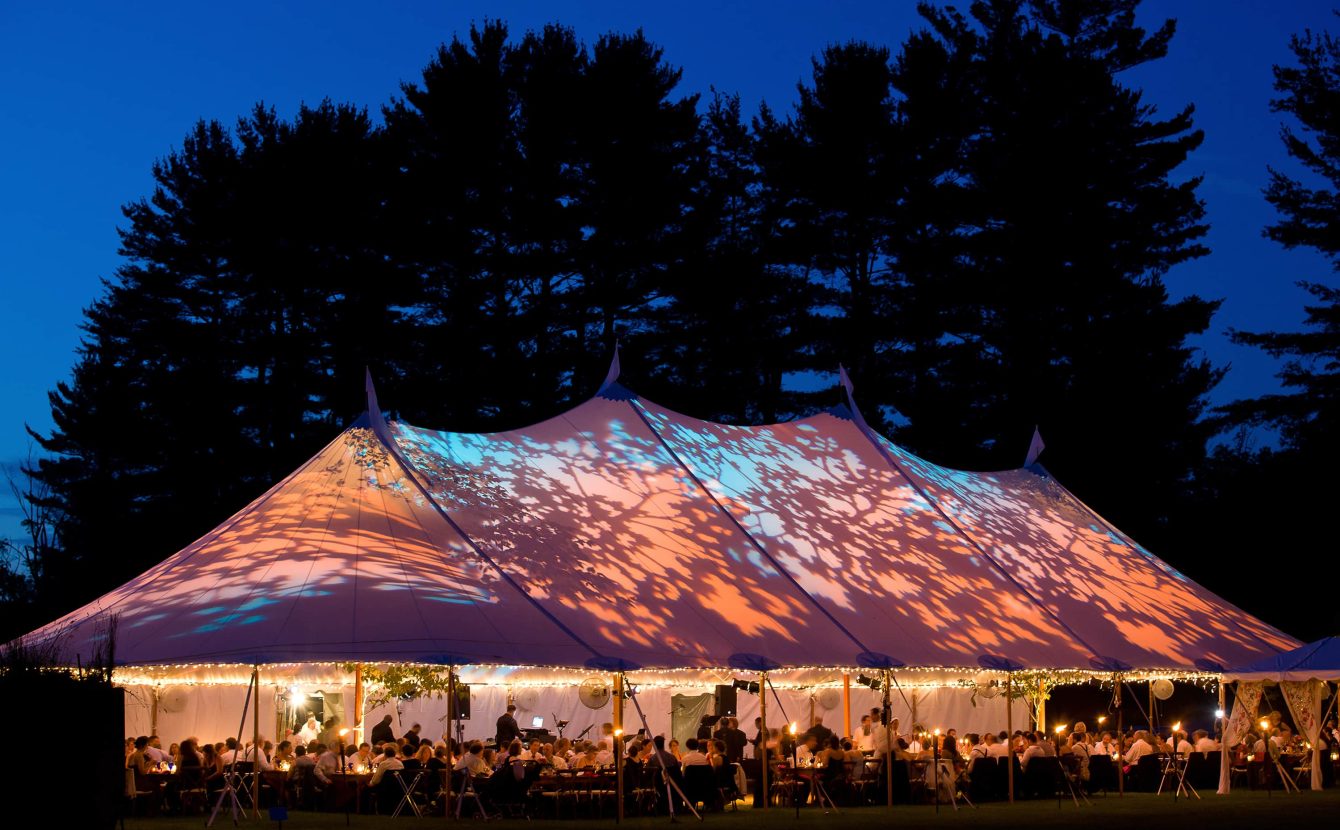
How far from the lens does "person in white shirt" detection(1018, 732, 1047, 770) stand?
64.9ft

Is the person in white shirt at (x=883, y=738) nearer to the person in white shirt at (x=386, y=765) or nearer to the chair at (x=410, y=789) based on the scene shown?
the chair at (x=410, y=789)

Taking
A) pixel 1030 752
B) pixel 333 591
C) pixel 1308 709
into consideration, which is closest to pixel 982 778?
pixel 1030 752

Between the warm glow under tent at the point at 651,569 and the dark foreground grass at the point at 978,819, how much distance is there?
1544mm

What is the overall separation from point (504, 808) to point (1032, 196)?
22796 millimetres

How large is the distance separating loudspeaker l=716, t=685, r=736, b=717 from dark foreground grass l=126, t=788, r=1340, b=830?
5915 millimetres

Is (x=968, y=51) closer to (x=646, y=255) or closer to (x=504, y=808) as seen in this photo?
(x=646, y=255)

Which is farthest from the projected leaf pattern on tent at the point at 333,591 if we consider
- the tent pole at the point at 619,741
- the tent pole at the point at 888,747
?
the tent pole at the point at 888,747

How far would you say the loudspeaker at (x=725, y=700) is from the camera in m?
24.2

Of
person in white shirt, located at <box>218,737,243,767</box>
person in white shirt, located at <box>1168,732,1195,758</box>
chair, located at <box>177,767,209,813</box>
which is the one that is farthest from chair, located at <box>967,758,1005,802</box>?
chair, located at <box>177,767,209,813</box>

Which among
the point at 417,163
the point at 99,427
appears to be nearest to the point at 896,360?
the point at 417,163

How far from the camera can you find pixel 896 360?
36469 mm

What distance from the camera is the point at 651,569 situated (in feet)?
58.9

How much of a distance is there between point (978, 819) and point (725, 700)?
816 centimetres

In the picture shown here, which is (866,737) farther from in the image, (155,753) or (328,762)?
(155,753)
